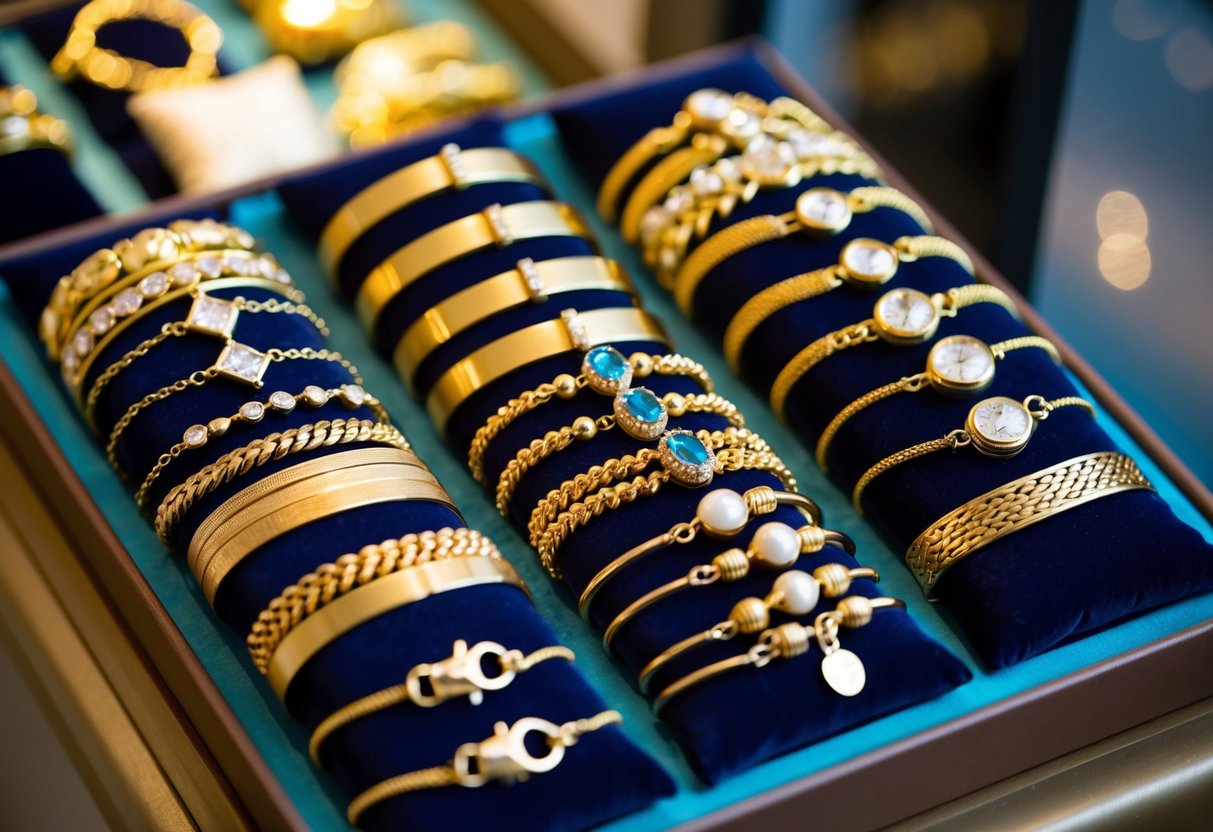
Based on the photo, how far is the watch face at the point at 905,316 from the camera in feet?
5.34

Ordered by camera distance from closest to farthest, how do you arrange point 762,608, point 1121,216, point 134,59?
point 762,608
point 134,59
point 1121,216

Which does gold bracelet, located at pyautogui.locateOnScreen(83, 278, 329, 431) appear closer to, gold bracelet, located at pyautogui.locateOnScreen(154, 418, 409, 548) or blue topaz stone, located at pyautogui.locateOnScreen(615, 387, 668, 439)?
gold bracelet, located at pyautogui.locateOnScreen(154, 418, 409, 548)

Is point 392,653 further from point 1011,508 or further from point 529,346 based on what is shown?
point 1011,508

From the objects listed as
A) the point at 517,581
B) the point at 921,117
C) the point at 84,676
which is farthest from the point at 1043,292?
the point at 84,676

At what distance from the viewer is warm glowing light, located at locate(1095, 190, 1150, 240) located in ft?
7.89

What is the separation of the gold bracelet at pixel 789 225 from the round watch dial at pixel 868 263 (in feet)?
0.12

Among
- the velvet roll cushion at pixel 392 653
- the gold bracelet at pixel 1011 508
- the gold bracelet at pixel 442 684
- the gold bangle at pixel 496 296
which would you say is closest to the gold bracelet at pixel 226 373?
the velvet roll cushion at pixel 392 653

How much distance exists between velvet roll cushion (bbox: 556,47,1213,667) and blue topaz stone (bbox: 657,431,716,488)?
0.64 ft

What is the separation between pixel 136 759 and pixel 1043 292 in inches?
64.1

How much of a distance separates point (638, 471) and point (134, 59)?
3.92 ft

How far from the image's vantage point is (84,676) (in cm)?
156

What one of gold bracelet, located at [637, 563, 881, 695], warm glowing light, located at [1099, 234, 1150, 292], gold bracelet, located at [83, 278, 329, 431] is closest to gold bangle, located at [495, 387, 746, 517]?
gold bracelet, located at [637, 563, 881, 695]

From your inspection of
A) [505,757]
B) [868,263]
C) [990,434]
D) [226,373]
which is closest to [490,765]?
[505,757]

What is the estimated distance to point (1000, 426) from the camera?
155 cm
